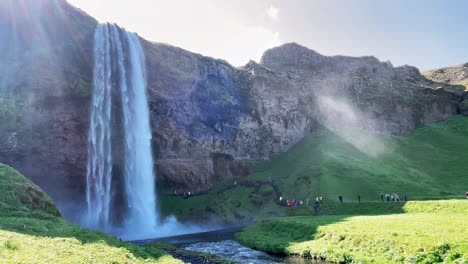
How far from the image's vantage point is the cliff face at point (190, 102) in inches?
2928

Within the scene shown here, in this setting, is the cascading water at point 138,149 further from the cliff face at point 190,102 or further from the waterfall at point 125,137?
the cliff face at point 190,102

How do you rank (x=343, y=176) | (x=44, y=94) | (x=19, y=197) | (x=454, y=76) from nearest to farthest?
(x=19, y=197) → (x=44, y=94) → (x=343, y=176) → (x=454, y=76)

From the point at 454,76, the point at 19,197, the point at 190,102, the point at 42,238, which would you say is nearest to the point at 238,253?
the point at 42,238

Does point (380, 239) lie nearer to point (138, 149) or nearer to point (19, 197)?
point (19, 197)

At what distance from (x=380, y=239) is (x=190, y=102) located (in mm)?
73949

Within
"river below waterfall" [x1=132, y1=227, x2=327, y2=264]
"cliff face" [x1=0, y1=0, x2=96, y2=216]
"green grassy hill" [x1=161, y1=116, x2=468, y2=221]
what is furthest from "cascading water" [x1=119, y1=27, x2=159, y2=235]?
"river below waterfall" [x1=132, y1=227, x2=327, y2=264]

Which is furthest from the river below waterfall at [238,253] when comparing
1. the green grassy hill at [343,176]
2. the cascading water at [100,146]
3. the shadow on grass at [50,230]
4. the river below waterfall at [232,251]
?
the cascading water at [100,146]

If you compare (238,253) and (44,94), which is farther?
(44,94)

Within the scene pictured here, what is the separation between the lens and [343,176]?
8350 centimetres

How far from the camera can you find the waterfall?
73.5m

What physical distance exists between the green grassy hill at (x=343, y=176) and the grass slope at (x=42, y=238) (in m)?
43.1

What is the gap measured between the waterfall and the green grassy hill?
858 cm

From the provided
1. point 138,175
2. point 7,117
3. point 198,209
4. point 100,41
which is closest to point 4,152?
point 7,117

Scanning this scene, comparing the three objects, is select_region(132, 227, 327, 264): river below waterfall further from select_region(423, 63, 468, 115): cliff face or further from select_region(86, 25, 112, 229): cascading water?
select_region(423, 63, 468, 115): cliff face
